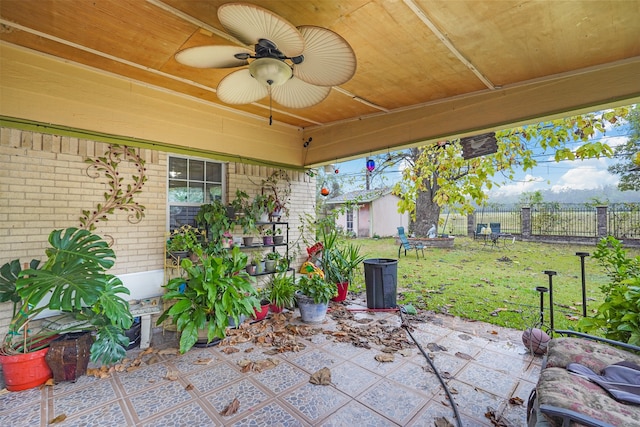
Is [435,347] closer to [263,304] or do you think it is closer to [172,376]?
[263,304]

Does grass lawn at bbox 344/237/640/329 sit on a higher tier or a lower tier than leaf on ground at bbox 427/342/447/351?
higher

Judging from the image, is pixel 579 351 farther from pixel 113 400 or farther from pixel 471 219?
pixel 471 219

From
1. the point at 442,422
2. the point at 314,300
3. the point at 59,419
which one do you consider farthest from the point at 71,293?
the point at 442,422

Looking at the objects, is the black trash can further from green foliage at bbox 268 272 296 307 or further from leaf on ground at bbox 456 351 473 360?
leaf on ground at bbox 456 351 473 360

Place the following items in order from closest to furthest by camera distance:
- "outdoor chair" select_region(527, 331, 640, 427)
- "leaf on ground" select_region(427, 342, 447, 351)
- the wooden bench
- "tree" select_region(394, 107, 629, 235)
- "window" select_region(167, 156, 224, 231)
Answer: "outdoor chair" select_region(527, 331, 640, 427) → the wooden bench → "leaf on ground" select_region(427, 342, 447, 351) → "tree" select_region(394, 107, 629, 235) → "window" select_region(167, 156, 224, 231)

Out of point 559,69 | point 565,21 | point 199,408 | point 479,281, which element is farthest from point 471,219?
point 199,408

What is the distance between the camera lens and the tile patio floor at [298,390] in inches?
79.9

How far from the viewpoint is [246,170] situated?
4586 mm

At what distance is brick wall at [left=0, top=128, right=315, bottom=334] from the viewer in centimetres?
276

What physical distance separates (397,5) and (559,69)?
6.39ft

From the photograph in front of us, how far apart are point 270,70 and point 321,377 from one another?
2491mm

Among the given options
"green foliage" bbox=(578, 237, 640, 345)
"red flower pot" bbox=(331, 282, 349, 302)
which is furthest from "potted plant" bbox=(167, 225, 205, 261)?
"green foliage" bbox=(578, 237, 640, 345)

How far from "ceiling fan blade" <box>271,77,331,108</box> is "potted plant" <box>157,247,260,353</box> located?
1866mm

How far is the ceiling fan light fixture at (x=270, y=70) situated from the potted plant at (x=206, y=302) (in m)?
2.03
